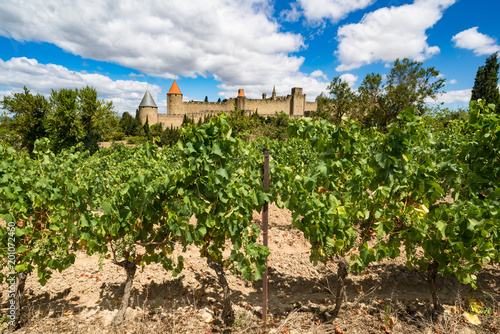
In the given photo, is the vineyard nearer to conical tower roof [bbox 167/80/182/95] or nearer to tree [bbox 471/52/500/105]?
tree [bbox 471/52/500/105]

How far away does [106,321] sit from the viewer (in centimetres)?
282

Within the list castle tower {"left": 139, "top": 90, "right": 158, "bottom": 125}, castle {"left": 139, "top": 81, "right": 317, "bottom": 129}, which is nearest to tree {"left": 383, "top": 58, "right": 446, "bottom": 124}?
castle {"left": 139, "top": 81, "right": 317, "bottom": 129}

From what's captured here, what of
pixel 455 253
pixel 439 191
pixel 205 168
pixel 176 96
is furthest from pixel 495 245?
pixel 176 96

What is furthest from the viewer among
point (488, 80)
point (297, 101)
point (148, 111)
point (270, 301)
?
point (297, 101)

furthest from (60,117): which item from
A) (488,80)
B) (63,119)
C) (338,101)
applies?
(488,80)

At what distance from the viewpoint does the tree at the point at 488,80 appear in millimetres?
28969

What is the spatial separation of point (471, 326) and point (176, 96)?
5203cm

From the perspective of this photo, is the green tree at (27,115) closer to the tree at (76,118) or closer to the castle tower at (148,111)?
the tree at (76,118)

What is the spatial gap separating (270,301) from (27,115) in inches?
925

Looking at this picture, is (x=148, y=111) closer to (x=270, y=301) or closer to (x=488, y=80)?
(x=488, y=80)

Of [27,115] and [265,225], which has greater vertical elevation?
[27,115]

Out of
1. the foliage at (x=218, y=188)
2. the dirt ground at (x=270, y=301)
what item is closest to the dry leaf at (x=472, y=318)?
the dirt ground at (x=270, y=301)

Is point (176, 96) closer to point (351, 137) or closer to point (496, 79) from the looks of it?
point (496, 79)

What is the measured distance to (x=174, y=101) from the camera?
50.4m
